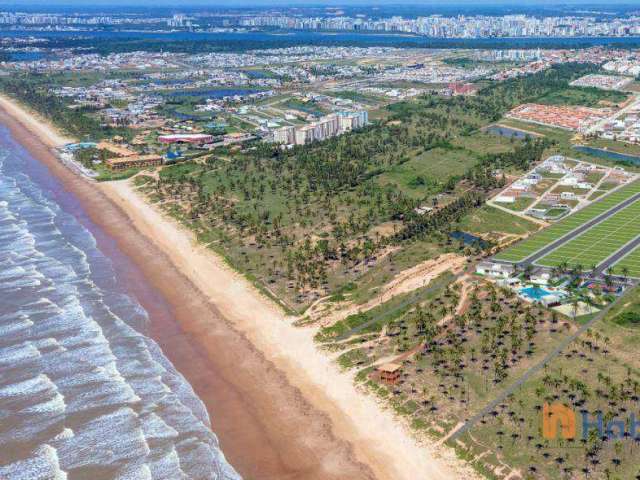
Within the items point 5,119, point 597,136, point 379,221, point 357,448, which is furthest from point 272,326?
point 5,119

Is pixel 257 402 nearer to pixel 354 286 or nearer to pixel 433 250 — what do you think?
pixel 354 286

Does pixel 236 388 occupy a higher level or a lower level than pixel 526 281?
higher

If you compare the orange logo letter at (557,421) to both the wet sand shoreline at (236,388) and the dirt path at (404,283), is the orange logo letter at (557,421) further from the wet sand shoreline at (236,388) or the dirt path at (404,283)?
the dirt path at (404,283)

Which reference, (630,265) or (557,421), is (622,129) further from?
(557,421)

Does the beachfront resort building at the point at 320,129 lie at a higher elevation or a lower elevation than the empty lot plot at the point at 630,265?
lower

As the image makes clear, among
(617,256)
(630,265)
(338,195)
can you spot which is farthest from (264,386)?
(338,195)

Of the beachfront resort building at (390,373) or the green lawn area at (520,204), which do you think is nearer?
the beachfront resort building at (390,373)

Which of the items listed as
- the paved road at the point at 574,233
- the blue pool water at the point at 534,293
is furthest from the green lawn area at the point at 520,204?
the blue pool water at the point at 534,293
